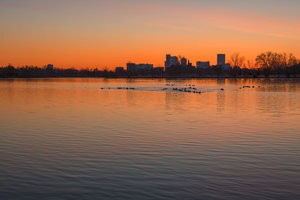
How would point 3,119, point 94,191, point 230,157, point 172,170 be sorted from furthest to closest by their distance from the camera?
point 3,119
point 230,157
point 172,170
point 94,191

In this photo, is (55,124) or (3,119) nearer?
(55,124)

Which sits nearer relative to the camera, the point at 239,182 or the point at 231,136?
the point at 239,182

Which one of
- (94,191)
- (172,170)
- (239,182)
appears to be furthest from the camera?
(172,170)

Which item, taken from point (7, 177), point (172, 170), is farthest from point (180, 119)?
point (7, 177)

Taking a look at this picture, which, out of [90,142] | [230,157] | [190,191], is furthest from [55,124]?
[190,191]

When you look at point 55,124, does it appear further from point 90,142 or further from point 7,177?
point 7,177

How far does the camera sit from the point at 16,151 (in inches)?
550

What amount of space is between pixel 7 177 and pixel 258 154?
8.20m

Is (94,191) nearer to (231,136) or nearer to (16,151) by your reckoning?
(16,151)

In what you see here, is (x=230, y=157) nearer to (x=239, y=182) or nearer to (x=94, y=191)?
(x=239, y=182)

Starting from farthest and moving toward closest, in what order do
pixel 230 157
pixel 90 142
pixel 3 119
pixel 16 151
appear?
pixel 3 119 < pixel 90 142 < pixel 16 151 < pixel 230 157

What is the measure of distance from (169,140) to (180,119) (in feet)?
26.1

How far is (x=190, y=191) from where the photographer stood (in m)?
9.40

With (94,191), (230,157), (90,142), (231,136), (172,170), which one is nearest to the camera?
(94,191)
